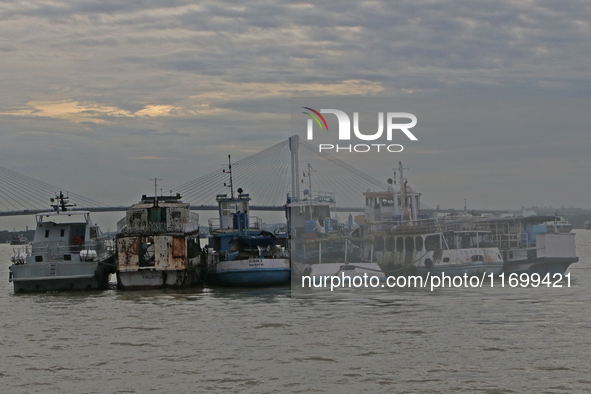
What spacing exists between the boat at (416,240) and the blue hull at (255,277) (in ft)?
24.6

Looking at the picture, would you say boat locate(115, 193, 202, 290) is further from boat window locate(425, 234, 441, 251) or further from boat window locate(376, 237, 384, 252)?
boat window locate(425, 234, 441, 251)

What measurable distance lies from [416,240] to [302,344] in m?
23.9

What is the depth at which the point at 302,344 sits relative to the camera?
20.6m

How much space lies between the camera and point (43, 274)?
36188mm

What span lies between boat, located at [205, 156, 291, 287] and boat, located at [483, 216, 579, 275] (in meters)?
14.1

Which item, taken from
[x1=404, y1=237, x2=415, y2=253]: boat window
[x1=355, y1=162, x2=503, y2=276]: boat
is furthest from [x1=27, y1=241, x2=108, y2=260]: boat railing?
[x1=404, y1=237, x2=415, y2=253]: boat window

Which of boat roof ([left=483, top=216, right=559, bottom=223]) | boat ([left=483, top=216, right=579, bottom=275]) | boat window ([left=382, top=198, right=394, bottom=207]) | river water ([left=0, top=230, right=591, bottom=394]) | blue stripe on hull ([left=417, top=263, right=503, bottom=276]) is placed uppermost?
boat window ([left=382, top=198, right=394, bottom=207])

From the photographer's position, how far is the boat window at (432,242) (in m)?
43.1

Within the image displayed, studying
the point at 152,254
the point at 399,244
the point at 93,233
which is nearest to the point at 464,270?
the point at 399,244

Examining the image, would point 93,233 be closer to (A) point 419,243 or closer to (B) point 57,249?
(B) point 57,249

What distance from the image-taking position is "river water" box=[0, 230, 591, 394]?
639 inches

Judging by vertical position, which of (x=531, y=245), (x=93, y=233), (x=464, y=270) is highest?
(x=93, y=233)

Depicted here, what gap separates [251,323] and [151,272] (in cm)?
1310

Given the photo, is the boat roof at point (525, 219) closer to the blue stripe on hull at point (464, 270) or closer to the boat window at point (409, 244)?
the blue stripe on hull at point (464, 270)
